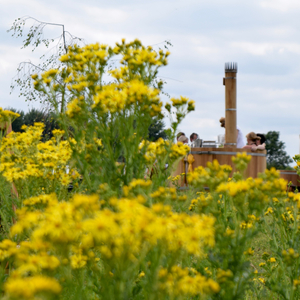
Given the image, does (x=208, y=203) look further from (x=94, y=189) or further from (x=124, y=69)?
(x=124, y=69)

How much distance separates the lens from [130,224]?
3.43 feet

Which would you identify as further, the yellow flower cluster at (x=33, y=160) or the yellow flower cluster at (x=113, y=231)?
the yellow flower cluster at (x=33, y=160)

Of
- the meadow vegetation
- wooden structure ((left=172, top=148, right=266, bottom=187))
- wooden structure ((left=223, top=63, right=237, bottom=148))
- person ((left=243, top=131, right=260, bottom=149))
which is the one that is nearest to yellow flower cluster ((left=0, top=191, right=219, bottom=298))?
the meadow vegetation

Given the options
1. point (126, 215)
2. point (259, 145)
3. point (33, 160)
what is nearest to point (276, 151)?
point (259, 145)

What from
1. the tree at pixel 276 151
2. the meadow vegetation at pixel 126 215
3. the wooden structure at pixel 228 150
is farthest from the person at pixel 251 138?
the tree at pixel 276 151

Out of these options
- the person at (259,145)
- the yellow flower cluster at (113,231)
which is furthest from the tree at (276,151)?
the yellow flower cluster at (113,231)

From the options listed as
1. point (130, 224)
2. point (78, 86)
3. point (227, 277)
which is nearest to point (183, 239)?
point (130, 224)

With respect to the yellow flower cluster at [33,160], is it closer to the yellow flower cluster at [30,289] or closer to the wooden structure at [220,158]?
the yellow flower cluster at [30,289]

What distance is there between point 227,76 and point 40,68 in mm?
4949

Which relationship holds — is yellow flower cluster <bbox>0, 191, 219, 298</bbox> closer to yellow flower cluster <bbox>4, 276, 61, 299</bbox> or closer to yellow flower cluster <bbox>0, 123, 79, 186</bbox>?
yellow flower cluster <bbox>4, 276, 61, 299</bbox>

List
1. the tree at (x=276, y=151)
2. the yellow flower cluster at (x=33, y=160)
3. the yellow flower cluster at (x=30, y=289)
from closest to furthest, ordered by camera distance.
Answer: the yellow flower cluster at (x=30, y=289) → the yellow flower cluster at (x=33, y=160) → the tree at (x=276, y=151)

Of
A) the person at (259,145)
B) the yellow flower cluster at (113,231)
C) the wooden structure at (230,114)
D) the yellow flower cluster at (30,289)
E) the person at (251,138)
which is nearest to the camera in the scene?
the yellow flower cluster at (30,289)

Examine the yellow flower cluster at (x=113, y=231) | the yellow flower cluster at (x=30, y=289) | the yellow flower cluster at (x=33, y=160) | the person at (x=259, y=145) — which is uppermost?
the person at (x=259, y=145)

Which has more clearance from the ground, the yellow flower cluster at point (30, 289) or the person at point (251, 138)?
the person at point (251, 138)
